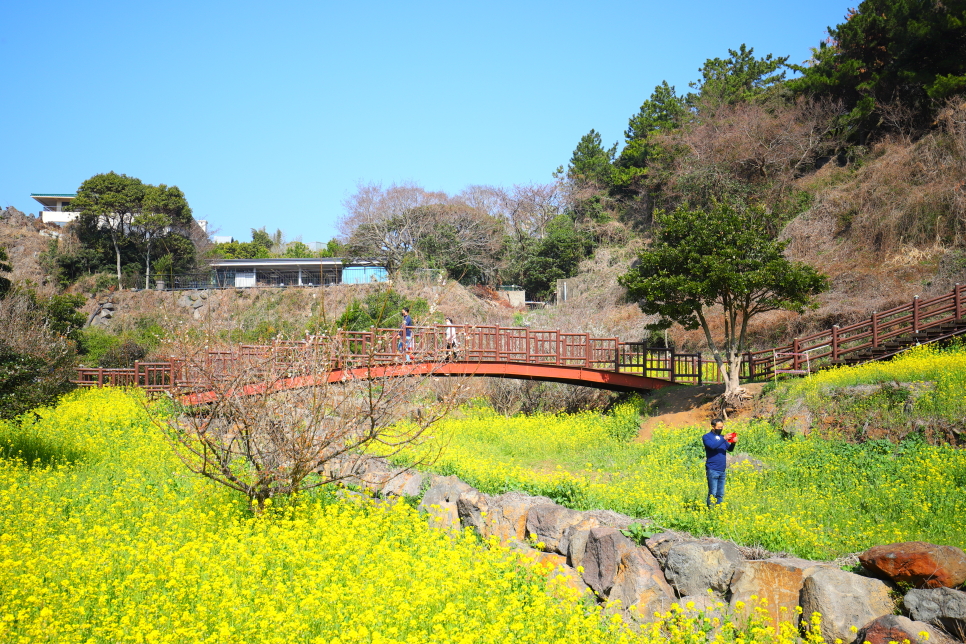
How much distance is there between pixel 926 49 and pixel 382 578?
98.6 feet

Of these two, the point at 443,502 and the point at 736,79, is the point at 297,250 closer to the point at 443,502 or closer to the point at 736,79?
the point at 736,79

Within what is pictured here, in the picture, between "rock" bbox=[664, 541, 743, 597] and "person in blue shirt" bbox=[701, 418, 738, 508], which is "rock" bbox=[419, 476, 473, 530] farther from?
"person in blue shirt" bbox=[701, 418, 738, 508]

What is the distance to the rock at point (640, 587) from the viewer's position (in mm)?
7887

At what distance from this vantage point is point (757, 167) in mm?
33500

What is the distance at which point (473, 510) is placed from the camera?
33.1ft

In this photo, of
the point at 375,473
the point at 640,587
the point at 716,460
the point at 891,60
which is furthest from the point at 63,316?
the point at 891,60

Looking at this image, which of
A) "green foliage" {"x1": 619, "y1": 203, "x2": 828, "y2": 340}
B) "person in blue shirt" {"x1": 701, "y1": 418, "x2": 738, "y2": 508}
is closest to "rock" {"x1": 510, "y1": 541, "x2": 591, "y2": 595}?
"person in blue shirt" {"x1": 701, "y1": 418, "x2": 738, "y2": 508}

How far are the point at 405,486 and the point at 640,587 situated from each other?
14.1 ft

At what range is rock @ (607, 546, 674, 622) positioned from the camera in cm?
789

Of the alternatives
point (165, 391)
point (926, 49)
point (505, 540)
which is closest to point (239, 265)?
point (165, 391)

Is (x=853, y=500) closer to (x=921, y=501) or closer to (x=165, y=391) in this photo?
(x=921, y=501)

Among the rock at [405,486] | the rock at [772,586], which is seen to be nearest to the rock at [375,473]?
the rock at [405,486]

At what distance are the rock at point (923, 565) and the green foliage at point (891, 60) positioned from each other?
24441mm

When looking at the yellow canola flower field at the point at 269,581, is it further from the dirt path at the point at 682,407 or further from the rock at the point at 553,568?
the dirt path at the point at 682,407
